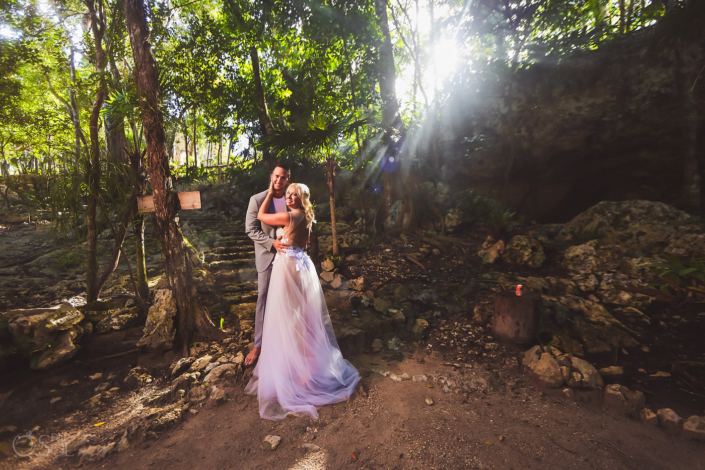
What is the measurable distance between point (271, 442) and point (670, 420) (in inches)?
130

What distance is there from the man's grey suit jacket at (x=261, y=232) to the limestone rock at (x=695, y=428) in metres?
3.93

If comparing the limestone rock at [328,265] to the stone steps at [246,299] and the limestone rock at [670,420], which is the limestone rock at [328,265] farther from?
the limestone rock at [670,420]

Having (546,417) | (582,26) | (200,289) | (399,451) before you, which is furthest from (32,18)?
(582,26)

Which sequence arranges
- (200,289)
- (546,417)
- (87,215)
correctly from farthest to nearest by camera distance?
(200,289) < (87,215) < (546,417)

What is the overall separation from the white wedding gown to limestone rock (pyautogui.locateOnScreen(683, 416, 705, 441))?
108 inches

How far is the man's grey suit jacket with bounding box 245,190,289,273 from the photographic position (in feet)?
10.7

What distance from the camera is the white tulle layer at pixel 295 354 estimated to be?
285 cm

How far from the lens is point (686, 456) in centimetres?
218

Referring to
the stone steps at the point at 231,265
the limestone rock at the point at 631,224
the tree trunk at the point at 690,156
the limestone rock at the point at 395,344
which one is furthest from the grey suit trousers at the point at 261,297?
the tree trunk at the point at 690,156

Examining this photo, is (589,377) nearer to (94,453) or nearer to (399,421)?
(399,421)

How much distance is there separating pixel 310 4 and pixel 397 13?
355 centimetres

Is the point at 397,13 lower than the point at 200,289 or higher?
higher

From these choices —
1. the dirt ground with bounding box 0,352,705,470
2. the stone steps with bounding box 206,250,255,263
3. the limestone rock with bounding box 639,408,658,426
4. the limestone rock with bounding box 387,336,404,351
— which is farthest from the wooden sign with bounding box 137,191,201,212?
the limestone rock with bounding box 639,408,658,426

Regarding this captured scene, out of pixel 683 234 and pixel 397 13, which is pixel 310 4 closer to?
pixel 397 13
